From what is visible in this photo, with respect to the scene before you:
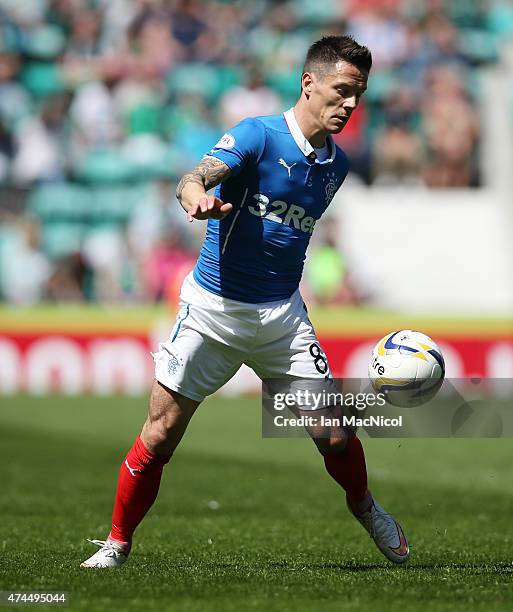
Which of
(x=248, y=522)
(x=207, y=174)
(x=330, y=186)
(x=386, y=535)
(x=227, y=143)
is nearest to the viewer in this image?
(x=207, y=174)

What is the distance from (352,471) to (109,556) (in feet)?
4.09

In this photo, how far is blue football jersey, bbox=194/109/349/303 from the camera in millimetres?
5832

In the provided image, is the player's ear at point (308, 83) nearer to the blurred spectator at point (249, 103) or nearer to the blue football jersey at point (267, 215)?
the blue football jersey at point (267, 215)

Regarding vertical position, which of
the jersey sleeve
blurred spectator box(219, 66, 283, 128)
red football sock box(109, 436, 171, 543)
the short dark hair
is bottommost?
red football sock box(109, 436, 171, 543)

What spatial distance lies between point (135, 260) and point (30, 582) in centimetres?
1240

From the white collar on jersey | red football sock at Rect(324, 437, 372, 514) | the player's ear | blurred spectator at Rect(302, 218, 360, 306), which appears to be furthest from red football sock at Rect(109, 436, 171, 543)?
blurred spectator at Rect(302, 218, 360, 306)

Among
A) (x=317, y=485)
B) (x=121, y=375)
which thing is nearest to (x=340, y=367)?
(x=121, y=375)

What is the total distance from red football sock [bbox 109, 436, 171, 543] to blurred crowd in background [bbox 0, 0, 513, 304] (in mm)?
10928

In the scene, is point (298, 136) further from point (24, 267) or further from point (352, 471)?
point (24, 267)

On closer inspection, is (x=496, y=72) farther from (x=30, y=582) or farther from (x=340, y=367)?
(x=30, y=582)

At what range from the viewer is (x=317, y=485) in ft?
32.6

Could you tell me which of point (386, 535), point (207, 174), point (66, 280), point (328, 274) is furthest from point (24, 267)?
point (207, 174)

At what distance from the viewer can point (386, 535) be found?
6.20 meters

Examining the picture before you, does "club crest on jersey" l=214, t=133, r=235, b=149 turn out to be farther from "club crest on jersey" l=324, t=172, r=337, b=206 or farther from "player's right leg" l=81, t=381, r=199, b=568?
"player's right leg" l=81, t=381, r=199, b=568
